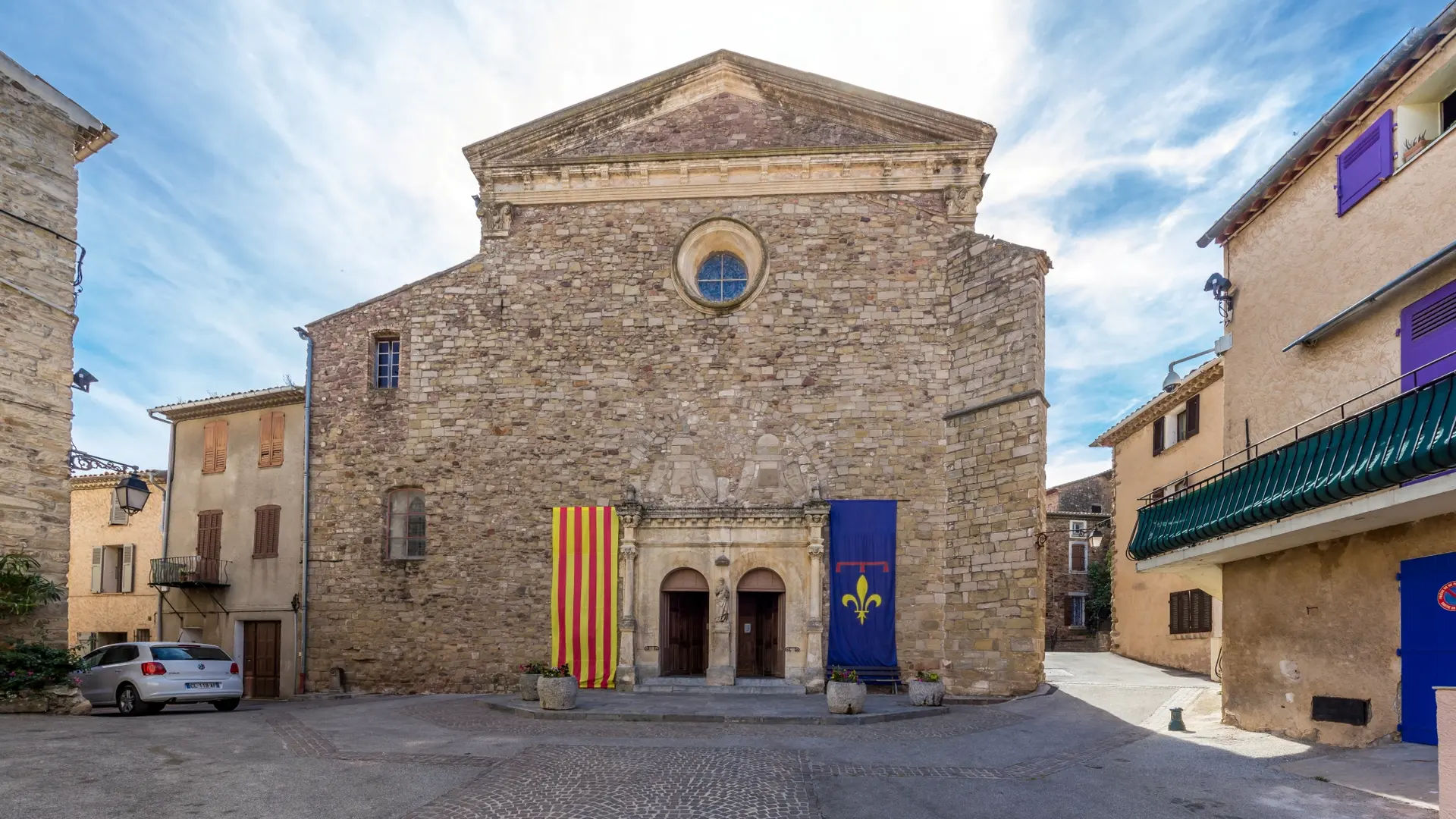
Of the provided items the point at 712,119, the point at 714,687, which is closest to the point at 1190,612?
the point at 714,687

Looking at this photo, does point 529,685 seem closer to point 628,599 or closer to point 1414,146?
point 628,599

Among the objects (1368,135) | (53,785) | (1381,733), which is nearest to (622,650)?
(53,785)

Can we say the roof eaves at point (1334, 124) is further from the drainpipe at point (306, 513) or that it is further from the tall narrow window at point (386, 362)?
the drainpipe at point (306, 513)

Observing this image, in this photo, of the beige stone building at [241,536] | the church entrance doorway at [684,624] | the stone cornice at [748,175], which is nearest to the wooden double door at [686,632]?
the church entrance doorway at [684,624]

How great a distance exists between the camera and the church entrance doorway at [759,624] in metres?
16.8

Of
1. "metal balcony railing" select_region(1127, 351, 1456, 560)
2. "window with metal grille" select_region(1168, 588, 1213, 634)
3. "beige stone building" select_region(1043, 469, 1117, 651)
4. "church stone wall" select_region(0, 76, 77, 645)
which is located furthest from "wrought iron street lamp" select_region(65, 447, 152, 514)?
"beige stone building" select_region(1043, 469, 1117, 651)

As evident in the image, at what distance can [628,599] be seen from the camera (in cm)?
1667

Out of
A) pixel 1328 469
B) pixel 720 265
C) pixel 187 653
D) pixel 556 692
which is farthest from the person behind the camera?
pixel 720 265

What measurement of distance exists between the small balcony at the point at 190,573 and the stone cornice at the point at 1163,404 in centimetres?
2025

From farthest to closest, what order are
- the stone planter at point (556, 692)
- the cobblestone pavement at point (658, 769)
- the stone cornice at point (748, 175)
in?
the stone cornice at point (748, 175) → the stone planter at point (556, 692) → the cobblestone pavement at point (658, 769)

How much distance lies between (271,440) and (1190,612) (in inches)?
790

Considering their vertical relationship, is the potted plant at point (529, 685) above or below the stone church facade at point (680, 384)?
below

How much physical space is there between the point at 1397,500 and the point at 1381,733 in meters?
2.76

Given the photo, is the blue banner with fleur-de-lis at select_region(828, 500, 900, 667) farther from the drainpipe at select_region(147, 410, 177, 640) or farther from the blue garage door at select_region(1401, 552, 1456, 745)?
the drainpipe at select_region(147, 410, 177, 640)
